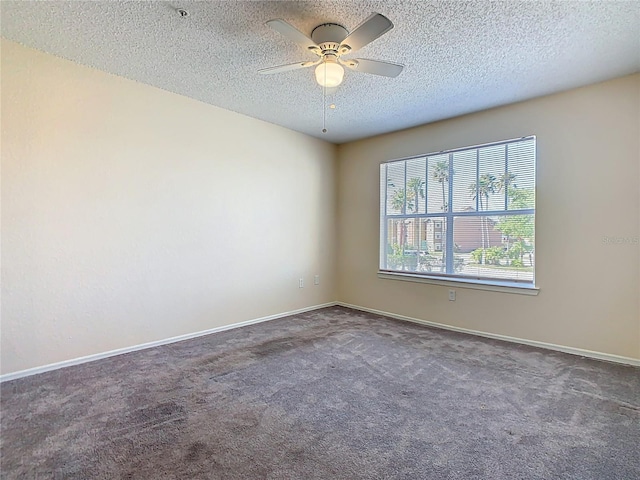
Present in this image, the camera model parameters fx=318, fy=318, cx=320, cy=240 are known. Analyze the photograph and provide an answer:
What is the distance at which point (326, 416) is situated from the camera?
199 centimetres

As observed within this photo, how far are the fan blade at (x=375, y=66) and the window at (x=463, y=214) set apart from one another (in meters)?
1.97

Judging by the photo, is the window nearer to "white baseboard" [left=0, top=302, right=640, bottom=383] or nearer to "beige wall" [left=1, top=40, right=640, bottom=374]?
"beige wall" [left=1, top=40, right=640, bottom=374]

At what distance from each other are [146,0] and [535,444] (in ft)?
11.2

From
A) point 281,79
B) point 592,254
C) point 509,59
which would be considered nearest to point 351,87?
point 281,79

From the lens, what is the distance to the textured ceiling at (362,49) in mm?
2025

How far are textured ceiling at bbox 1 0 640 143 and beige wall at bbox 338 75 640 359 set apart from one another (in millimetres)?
259

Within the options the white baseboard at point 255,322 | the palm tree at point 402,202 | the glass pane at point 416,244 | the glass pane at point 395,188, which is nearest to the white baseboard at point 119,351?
the white baseboard at point 255,322

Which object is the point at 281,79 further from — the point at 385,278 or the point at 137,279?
the point at 385,278

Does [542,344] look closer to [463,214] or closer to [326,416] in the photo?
[463,214]

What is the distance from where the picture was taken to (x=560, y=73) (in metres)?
2.77

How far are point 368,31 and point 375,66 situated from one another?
0.39m

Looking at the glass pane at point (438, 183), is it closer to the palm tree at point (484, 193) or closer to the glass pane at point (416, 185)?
the glass pane at point (416, 185)

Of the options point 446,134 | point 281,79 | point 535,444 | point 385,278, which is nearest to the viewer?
point 535,444

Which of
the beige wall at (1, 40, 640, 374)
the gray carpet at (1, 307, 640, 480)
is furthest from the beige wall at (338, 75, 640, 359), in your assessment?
the gray carpet at (1, 307, 640, 480)
